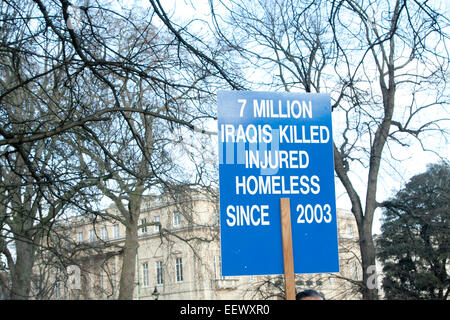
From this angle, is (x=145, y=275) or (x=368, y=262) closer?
(x=368, y=262)

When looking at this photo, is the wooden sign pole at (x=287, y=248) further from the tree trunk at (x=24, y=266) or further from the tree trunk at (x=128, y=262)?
the tree trunk at (x=128, y=262)

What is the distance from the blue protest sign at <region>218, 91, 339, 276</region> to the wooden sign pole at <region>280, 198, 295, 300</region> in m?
0.05

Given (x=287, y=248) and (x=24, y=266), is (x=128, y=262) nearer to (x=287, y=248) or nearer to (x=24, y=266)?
(x=24, y=266)

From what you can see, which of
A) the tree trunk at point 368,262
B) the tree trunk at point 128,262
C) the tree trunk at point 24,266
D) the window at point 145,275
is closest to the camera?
the tree trunk at point 368,262

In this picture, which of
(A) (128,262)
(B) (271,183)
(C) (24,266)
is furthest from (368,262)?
(B) (271,183)

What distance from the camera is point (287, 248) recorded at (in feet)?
14.3

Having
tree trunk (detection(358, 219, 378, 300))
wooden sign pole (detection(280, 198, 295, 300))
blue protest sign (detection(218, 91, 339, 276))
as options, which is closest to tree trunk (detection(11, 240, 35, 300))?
tree trunk (detection(358, 219, 378, 300))

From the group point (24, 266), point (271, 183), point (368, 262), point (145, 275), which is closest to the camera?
point (271, 183)

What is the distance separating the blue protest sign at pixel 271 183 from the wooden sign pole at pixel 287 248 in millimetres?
51

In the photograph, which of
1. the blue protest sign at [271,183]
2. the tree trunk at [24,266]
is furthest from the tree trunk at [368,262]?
the blue protest sign at [271,183]

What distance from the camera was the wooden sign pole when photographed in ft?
13.8

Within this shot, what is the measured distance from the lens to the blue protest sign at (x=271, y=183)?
439 centimetres

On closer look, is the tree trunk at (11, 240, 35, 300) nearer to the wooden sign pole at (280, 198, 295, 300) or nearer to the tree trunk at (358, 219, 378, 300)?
the tree trunk at (358, 219, 378, 300)

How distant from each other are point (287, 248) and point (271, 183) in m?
0.52
